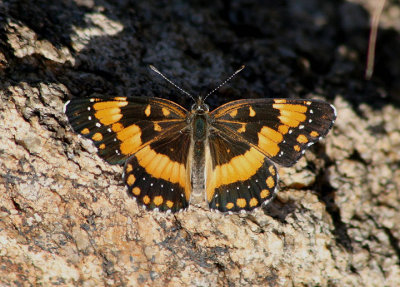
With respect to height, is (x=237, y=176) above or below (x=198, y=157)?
below

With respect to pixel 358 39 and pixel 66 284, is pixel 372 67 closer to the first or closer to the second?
pixel 358 39

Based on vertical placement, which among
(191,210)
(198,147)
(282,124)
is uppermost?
(282,124)

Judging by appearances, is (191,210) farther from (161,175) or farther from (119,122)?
(119,122)

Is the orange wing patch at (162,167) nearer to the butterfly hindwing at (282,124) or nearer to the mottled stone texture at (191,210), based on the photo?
the mottled stone texture at (191,210)

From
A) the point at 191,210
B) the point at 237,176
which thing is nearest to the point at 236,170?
the point at 237,176

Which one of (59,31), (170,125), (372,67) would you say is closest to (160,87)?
(170,125)

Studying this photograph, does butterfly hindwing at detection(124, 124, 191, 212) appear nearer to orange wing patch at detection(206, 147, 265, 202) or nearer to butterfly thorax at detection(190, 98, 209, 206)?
butterfly thorax at detection(190, 98, 209, 206)
